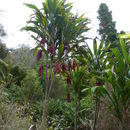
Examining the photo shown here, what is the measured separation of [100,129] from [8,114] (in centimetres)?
185

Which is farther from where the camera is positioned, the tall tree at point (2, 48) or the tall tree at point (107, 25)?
the tall tree at point (107, 25)

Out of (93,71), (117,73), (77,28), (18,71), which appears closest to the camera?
(117,73)

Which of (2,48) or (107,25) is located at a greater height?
(107,25)

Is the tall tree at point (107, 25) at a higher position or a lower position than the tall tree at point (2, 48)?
higher

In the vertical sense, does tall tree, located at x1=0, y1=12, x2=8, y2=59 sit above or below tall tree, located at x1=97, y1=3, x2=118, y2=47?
below

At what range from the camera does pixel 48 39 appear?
4148 mm

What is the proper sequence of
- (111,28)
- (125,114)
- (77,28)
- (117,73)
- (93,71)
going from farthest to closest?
(111,28) → (77,28) → (93,71) → (117,73) → (125,114)

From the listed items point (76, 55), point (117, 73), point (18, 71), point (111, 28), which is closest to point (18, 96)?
→ point (18, 71)

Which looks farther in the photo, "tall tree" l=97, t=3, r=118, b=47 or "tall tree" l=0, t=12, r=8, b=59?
"tall tree" l=97, t=3, r=118, b=47

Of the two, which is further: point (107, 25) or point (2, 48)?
point (107, 25)

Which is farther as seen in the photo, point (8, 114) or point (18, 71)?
point (18, 71)

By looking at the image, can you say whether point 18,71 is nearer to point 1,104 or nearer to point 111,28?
Answer: point 1,104

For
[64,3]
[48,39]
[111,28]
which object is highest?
[111,28]

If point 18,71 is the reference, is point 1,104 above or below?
below
